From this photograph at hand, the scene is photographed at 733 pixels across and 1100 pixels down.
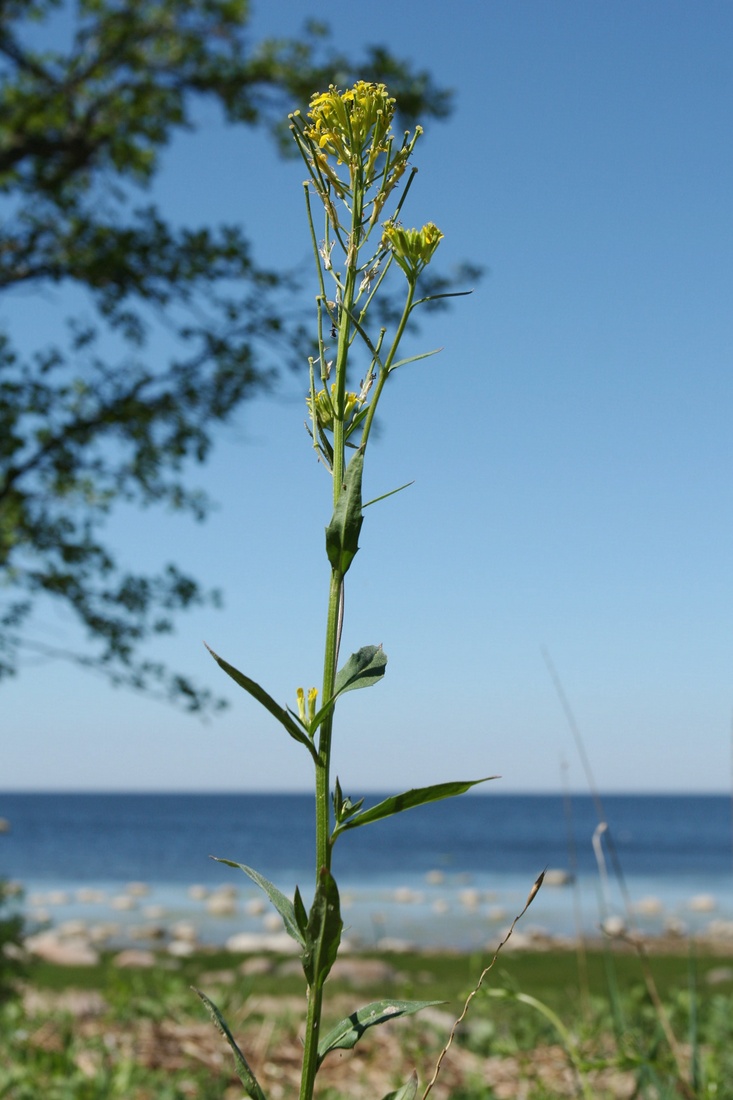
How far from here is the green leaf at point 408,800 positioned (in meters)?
0.93

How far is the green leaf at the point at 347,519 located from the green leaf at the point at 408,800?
25 cm

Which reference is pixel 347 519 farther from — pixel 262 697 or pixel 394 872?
pixel 394 872

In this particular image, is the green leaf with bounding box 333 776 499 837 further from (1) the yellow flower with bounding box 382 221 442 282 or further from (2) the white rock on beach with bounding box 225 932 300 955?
(2) the white rock on beach with bounding box 225 932 300 955

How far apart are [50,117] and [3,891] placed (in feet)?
20.2

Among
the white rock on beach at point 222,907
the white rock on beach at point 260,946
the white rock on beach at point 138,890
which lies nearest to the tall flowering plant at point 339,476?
the white rock on beach at point 260,946

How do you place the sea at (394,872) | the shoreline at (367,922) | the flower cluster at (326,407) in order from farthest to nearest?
the sea at (394,872) → the shoreline at (367,922) → the flower cluster at (326,407)

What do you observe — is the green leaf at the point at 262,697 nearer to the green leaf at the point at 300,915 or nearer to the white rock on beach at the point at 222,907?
the green leaf at the point at 300,915

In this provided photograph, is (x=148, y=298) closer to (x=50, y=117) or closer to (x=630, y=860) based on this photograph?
(x=50, y=117)

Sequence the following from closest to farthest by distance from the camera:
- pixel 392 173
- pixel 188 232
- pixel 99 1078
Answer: pixel 392 173 < pixel 99 1078 < pixel 188 232

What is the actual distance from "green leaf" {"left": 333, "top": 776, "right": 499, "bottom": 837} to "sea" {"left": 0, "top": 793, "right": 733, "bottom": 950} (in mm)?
186

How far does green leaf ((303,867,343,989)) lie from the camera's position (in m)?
0.93

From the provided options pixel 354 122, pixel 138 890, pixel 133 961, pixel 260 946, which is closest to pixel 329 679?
pixel 354 122

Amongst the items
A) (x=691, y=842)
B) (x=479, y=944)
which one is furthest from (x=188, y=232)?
(x=691, y=842)

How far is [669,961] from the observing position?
14.2m
